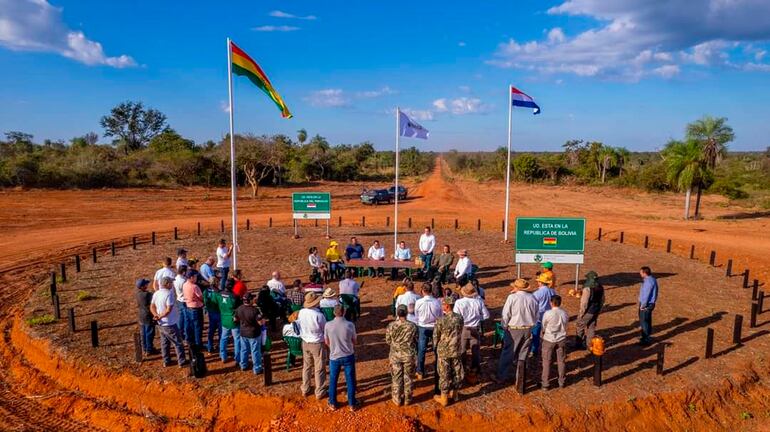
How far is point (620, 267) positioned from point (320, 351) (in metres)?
13.4

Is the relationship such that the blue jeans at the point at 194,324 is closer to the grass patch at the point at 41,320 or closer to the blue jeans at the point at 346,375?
the blue jeans at the point at 346,375

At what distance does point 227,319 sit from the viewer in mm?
8945

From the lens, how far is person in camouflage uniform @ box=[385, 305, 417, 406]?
291 inches

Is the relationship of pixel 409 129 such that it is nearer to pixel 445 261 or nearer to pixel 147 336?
pixel 445 261

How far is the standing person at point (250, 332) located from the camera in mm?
8273

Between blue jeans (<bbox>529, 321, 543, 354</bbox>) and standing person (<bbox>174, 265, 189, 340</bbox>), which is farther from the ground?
standing person (<bbox>174, 265, 189, 340</bbox>)

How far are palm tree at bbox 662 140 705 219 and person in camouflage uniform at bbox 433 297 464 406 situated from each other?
84.3ft

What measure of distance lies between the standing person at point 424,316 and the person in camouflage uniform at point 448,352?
691 millimetres

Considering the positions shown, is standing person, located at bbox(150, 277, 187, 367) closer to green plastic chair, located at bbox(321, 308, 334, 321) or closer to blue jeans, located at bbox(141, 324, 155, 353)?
blue jeans, located at bbox(141, 324, 155, 353)

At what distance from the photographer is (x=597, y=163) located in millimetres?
59625

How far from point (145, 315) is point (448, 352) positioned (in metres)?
5.95

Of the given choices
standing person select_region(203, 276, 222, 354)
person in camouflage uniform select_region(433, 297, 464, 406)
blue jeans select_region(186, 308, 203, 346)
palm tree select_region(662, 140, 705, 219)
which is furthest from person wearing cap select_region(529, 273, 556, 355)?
palm tree select_region(662, 140, 705, 219)

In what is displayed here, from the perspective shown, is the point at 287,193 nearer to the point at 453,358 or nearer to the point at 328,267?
the point at 328,267

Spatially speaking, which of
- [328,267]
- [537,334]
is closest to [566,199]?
[328,267]
